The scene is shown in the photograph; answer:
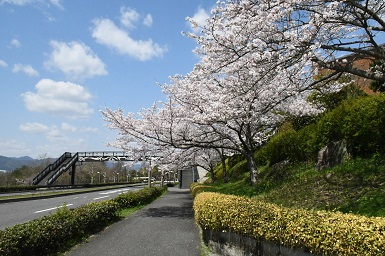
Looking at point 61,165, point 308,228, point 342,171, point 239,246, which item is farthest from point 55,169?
point 308,228

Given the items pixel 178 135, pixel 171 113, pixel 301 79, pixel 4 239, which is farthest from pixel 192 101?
pixel 4 239

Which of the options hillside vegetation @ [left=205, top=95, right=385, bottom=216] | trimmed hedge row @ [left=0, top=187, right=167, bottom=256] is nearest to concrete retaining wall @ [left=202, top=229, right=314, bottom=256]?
hillside vegetation @ [left=205, top=95, right=385, bottom=216]

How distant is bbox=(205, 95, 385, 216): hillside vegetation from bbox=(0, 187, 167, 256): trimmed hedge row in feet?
20.2

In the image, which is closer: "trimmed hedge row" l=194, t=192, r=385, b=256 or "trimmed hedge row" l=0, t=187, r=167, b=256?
"trimmed hedge row" l=194, t=192, r=385, b=256

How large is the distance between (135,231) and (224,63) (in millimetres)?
6214

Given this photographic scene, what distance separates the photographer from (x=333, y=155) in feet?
39.0

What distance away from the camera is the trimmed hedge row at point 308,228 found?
389cm

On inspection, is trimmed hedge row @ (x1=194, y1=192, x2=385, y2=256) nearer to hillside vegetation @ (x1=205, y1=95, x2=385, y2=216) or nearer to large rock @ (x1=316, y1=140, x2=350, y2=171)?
hillside vegetation @ (x1=205, y1=95, x2=385, y2=216)

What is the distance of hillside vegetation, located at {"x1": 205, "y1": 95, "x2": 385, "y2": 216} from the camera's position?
8.42 metres

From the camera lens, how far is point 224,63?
30.6 ft

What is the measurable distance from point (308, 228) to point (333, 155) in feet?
26.7

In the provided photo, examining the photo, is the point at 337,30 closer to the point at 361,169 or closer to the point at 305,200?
the point at 361,169

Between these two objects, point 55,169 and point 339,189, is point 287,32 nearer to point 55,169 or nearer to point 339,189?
point 339,189

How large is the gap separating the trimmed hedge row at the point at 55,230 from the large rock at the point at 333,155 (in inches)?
340
